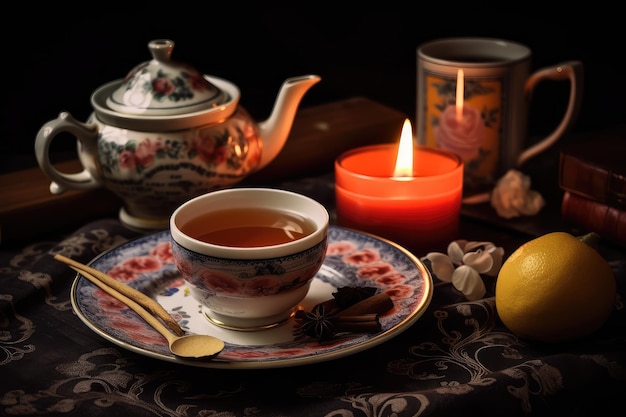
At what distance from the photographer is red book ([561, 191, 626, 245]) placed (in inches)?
48.3

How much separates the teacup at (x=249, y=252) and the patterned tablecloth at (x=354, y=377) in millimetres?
73

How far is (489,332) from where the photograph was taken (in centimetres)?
105

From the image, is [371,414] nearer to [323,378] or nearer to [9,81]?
[323,378]

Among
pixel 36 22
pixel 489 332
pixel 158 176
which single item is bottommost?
pixel 489 332

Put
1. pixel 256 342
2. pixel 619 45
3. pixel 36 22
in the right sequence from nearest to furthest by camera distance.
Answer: pixel 256 342
pixel 36 22
pixel 619 45

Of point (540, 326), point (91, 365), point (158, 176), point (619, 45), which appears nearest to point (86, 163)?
point (158, 176)

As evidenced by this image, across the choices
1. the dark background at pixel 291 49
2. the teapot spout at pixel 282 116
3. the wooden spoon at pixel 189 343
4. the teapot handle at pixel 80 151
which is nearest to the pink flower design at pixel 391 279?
the wooden spoon at pixel 189 343

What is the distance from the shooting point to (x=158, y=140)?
49.6 inches

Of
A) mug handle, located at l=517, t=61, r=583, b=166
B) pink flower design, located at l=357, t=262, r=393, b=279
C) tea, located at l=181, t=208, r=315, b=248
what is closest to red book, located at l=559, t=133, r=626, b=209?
mug handle, located at l=517, t=61, r=583, b=166

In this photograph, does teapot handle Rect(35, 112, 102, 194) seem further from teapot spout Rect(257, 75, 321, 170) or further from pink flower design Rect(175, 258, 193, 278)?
pink flower design Rect(175, 258, 193, 278)

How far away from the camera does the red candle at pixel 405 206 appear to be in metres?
1.22

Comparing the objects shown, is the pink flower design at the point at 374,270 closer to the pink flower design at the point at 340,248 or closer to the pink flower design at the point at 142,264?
the pink flower design at the point at 340,248

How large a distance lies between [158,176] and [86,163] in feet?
0.43

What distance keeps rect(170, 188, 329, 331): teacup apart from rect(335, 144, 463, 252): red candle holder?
0.17 meters
